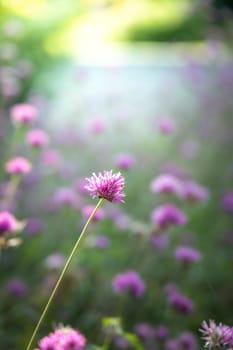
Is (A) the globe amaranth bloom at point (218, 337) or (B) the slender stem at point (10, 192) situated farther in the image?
(B) the slender stem at point (10, 192)

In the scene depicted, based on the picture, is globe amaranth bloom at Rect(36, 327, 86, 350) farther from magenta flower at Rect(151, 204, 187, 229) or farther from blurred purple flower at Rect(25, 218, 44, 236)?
blurred purple flower at Rect(25, 218, 44, 236)

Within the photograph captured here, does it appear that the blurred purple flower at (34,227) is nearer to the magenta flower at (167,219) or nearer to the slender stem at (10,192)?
the slender stem at (10,192)

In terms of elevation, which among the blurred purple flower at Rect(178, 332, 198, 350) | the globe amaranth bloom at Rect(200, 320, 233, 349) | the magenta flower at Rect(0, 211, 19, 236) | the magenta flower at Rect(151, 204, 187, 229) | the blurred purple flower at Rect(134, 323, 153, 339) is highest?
the magenta flower at Rect(151, 204, 187, 229)

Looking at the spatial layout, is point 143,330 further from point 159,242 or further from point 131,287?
point 159,242

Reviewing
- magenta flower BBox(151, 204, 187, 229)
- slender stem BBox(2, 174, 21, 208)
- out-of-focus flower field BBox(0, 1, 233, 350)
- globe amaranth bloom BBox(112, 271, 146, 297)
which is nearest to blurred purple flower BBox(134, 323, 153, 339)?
out-of-focus flower field BBox(0, 1, 233, 350)

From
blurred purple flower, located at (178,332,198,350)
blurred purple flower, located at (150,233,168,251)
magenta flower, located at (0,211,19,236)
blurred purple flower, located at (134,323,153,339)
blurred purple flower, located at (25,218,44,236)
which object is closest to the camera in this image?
magenta flower, located at (0,211,19,236)

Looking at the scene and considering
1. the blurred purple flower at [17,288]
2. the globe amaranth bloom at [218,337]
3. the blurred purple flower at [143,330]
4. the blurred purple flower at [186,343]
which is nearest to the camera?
the globe amaranth bloom at [218,337]

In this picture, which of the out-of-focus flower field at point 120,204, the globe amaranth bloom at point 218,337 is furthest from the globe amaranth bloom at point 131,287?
the globe amaranth bloom at point 218,337

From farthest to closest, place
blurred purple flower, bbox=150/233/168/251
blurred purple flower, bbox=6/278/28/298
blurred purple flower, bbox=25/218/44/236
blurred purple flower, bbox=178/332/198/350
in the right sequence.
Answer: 1. blurred purple flower, bbox=25/218/44/236
2. blurred purple flower, bbox=150/233/168/251
3. blurred purple flower, bbox=6/278/28/298
4. blurred purple flower, bbox=178/332/198/350

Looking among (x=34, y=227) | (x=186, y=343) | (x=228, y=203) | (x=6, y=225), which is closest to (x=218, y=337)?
(x=6, y=225)
